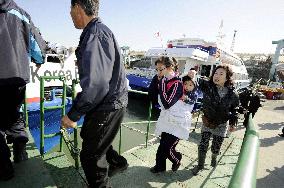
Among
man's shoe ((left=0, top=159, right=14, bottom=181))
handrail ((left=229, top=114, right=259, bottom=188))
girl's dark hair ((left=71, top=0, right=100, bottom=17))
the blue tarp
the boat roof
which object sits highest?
the boat roof

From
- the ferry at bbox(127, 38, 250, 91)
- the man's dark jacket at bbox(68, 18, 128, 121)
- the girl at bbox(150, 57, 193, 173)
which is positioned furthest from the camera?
the ferry at bbox(127, 38, 250, 91)

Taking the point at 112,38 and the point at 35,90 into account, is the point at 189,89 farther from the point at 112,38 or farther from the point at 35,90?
the point at 35,90

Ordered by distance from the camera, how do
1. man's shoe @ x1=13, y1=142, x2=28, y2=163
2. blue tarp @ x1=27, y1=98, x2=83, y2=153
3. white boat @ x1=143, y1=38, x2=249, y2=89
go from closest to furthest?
man's shoe @ x1=13, y1=142, x2=28, y2=163
blue tarp @ x1=27, y1=98, x2=83, y2=153
white boat @ x1=143, y1=38, x2=249, y2=89

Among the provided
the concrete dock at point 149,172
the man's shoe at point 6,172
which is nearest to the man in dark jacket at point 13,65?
the man's shoe at point 6,172

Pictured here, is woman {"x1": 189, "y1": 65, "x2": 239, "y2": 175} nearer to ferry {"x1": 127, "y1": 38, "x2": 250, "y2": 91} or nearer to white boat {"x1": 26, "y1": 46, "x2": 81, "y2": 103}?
white boat {"x1": 26, "y1": 46, "x2": 81, "y2": 103}

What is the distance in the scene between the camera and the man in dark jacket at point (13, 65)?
7.64 ft

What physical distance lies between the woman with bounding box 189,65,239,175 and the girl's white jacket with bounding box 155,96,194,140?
0.50 metres

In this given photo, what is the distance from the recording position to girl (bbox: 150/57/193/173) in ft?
11.0

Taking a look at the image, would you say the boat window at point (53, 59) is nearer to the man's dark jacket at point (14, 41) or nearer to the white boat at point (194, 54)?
the man's dark jacket at point (14, 41)

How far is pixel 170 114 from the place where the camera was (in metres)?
3.47

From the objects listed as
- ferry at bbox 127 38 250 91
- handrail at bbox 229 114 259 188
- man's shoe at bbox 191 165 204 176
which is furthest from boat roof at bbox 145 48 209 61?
handrail at bbox 229 114 259 188

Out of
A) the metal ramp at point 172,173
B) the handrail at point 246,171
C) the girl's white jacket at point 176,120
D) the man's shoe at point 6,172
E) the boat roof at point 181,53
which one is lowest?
the metal ramp at point 172,173

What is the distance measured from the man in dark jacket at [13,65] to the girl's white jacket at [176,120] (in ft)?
5.98

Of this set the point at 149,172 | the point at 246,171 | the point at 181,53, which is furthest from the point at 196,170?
the point at 181,53
